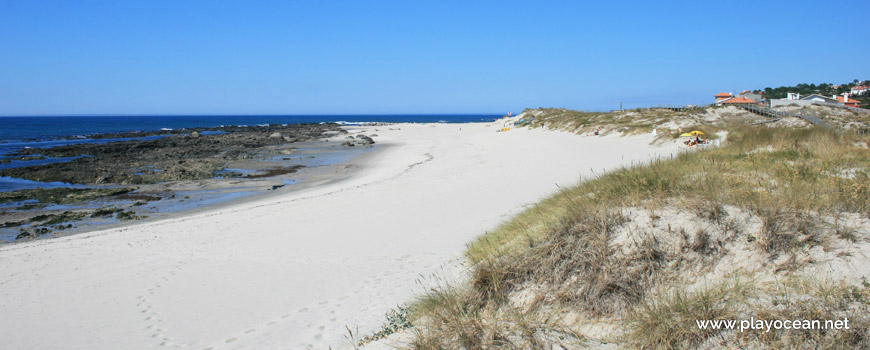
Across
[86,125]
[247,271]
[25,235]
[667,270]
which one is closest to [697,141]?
A: [667,270]

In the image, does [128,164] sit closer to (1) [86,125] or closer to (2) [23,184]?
(2) [23,184]

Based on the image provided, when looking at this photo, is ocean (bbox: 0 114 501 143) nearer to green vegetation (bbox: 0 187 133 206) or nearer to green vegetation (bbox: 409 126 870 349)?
green vegetation (bbox: 0 187 133 206)

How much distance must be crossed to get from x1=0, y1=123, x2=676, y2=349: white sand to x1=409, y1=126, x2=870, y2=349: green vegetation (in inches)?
55.0

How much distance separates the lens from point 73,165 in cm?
2389

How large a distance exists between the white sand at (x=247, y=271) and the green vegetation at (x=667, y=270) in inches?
55.0

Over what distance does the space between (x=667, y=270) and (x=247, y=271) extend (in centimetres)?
574

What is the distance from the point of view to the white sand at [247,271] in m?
5.00

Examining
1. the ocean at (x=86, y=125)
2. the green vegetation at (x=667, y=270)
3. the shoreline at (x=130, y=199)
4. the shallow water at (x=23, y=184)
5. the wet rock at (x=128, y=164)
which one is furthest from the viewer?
the ocean at (x=86, y=125)

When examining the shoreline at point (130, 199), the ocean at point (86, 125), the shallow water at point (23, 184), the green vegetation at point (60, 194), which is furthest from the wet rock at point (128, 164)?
the ocean at point (86, 125)

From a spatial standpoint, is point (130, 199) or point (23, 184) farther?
point (23, 184)

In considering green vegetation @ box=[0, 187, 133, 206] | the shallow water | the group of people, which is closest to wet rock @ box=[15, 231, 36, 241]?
green vegetation @ box=[0, 187, 133, 206]

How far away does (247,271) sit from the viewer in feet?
22.4

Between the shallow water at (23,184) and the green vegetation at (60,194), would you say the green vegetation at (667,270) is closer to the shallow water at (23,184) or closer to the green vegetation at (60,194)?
the green vegetation at (60,194)

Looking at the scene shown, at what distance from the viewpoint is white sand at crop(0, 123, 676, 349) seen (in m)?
5.00
